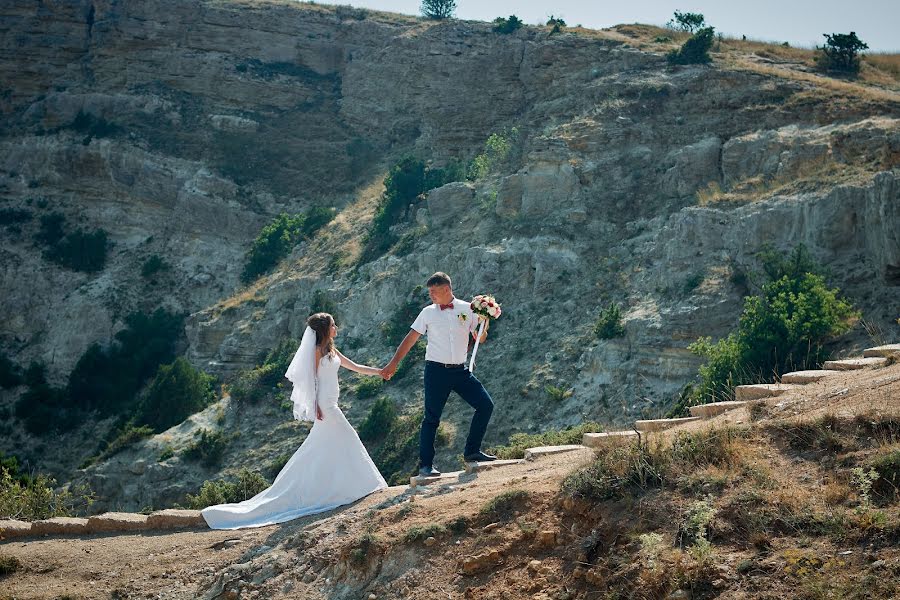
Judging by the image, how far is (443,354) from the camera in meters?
9.04

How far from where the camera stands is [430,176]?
99.0 ft

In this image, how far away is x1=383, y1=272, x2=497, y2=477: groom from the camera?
29.5ft

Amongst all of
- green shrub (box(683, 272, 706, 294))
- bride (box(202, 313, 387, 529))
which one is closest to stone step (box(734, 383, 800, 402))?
bride (box(202, 313, 387, 529))

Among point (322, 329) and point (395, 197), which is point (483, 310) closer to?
point (322, 329)

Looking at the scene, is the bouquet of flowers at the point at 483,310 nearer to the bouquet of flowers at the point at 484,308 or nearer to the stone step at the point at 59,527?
the bouquet of flowers at the point at 484,308

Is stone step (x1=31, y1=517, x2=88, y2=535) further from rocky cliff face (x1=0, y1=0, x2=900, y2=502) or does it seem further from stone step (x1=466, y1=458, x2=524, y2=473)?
rocky cliff face (x1=0, y1=0, x2=900, y2=502)

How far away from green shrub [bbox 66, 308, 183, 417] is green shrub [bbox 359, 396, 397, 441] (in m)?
9.80

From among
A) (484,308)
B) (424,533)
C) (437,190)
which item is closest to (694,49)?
(437,190)

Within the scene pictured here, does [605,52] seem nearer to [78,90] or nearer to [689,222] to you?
[689,222]

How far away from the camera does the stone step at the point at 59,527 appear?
1018 centimetres

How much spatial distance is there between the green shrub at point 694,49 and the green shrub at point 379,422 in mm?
14227


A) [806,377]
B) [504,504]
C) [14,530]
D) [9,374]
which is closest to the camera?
[504,504]

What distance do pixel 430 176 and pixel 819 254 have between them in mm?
13811

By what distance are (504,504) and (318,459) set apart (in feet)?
7.75
